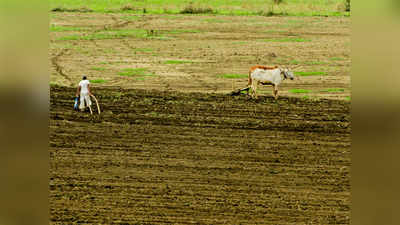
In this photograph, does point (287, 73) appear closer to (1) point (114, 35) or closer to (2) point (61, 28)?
(1) point (114, 35)

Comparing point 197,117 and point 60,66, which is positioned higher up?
point 60,66

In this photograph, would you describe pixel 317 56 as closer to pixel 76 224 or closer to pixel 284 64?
pixel 284 64

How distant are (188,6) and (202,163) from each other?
1.75 metres

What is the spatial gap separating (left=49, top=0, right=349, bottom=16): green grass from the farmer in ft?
2.69

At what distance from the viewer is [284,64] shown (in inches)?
182

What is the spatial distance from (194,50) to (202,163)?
49.5 inches

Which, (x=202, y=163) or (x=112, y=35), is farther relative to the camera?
(x=112, y=35)

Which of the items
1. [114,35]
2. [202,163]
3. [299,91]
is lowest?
[202,163]

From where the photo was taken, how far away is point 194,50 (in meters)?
4.68

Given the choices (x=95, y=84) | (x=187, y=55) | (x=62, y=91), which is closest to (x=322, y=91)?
(x=187, y=55)

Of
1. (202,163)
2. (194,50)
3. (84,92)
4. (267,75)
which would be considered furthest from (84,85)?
(267,75)

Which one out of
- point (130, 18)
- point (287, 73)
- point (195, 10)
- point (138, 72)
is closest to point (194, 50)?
point (195, 10)

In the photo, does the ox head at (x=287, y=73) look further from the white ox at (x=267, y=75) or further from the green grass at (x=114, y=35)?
the green grass at (x=114, y=35)
